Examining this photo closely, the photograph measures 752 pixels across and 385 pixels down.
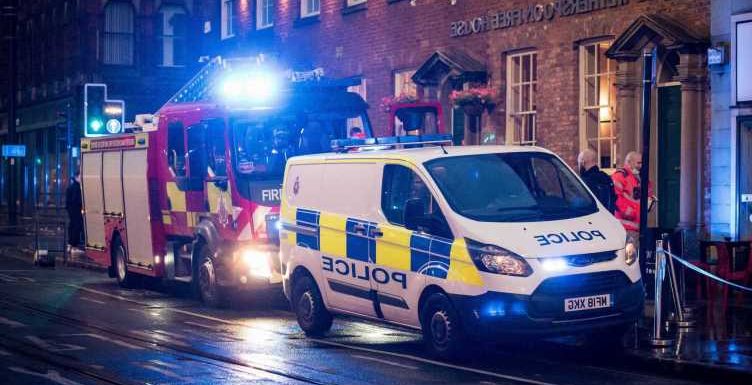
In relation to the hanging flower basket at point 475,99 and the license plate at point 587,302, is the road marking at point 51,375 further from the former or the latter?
the hanging flower basket at point 475,99

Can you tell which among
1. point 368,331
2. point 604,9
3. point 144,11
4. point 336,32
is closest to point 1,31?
point 144,11

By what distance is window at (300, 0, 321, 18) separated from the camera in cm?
3266

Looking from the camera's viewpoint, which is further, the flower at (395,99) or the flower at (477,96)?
the flower at (395,99)

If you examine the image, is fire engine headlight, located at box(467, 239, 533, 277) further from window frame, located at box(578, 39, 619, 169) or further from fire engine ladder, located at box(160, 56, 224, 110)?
fire engine ladder, located at box(160, 56, 224, 110)

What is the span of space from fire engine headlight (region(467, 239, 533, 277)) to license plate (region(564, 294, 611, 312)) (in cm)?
47

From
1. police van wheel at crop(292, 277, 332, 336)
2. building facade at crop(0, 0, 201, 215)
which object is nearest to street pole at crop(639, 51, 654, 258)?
police van wheel at crop(292, 277, 332, 336)

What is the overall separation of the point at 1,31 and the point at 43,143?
30.7 feet

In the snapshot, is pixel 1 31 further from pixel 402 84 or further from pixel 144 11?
pixel 402 84

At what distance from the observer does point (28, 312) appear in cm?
1762

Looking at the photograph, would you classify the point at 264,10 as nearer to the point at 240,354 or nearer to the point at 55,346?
the point at 55,346

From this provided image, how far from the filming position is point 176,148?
66.5ft

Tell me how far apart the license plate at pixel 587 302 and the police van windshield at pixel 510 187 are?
88 cm

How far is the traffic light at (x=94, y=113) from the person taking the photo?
2591 centimetres

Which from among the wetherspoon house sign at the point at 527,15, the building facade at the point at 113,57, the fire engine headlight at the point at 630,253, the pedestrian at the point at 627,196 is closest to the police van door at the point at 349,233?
the fire engine headlight at the point at 630,253
